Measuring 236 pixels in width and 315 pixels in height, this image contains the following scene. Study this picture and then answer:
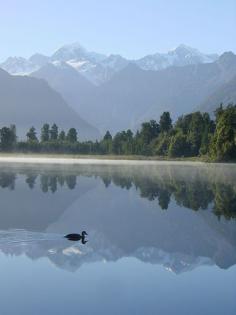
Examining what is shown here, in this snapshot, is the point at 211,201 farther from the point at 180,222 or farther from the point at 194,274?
the point at 194,274

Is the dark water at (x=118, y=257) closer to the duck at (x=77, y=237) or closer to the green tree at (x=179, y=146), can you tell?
the duck at (x=77, y=237)

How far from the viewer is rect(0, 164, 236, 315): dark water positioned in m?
17.5

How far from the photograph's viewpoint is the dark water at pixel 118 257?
1745 cm

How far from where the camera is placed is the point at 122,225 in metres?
33.2

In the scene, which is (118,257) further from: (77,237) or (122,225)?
(122,225)

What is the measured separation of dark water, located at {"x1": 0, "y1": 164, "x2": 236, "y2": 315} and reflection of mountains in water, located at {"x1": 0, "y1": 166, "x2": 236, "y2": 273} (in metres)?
0.05

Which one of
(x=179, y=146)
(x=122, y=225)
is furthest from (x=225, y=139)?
(x=122, y=225)

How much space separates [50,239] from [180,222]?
9466 mm

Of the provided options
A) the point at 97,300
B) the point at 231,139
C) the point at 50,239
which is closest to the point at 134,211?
the point at 50,239

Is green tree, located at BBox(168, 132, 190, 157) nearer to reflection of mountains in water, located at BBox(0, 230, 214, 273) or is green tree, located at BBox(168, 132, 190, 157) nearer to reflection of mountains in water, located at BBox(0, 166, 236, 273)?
reflection of mountains in water, located at BBox(0, 166, 236, 273)

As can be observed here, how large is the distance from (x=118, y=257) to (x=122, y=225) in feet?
30.0

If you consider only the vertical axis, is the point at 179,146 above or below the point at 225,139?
below

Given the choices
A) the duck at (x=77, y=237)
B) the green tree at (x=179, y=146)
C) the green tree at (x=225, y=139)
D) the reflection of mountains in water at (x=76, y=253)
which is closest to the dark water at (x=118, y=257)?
the reflection of mountains in water at (x=76, y=253)

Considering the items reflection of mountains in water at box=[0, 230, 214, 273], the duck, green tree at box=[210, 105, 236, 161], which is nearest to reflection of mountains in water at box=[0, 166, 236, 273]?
reflection of mountains in water at box=[0, 230, 214, 273]
